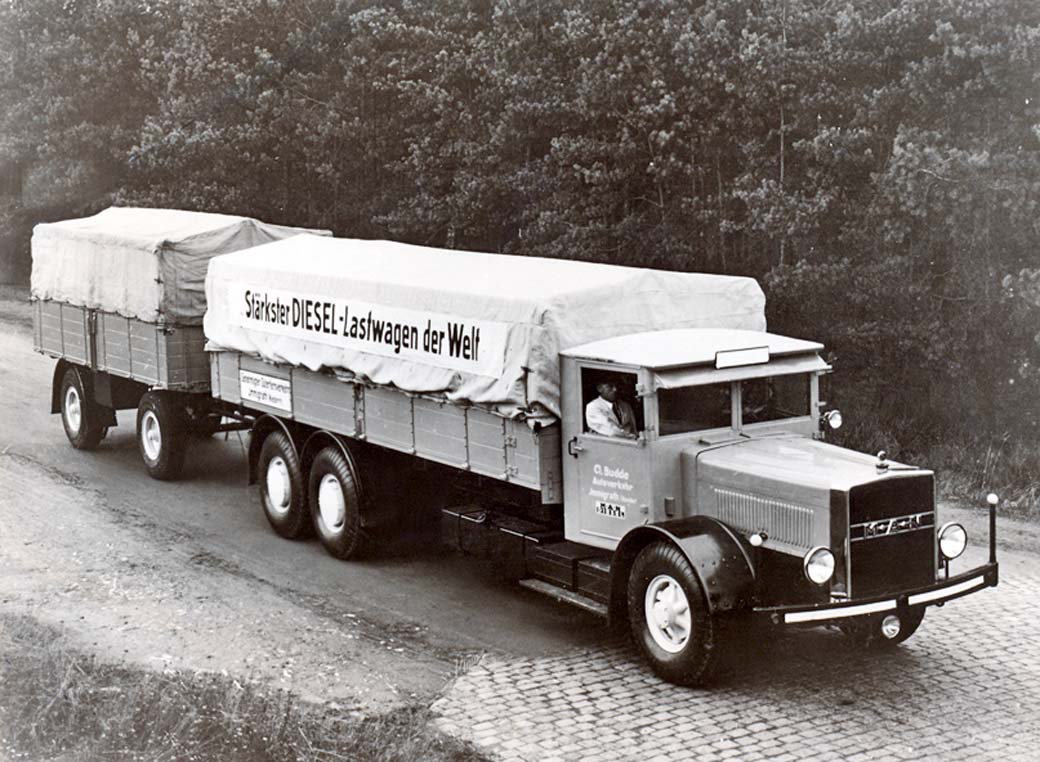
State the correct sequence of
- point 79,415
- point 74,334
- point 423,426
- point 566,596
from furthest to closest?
point 79,415 < point 74,334 < point 423,426 < point 566,596

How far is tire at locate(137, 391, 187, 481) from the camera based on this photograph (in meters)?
15.2

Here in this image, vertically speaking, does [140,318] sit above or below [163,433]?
above

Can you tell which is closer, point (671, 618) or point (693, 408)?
point (671, 618)

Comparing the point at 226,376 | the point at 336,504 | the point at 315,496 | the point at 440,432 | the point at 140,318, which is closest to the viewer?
the point at 440,432

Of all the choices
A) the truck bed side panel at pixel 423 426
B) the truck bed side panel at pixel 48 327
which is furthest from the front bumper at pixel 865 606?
the truck bed side panel at pixel 48 327

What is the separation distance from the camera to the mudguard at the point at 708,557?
8.81m

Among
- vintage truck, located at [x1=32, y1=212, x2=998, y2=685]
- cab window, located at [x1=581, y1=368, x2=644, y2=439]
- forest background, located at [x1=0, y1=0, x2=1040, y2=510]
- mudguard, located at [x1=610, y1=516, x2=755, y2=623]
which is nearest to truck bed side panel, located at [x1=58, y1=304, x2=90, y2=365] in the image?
vintage truck, located at [x1=32, y1=212, x2=998, y2=685]

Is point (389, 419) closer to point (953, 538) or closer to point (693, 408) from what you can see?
point (693, 408)

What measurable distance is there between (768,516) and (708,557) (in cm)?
55

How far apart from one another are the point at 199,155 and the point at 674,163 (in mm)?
11148

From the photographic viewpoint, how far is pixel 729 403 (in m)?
10.0

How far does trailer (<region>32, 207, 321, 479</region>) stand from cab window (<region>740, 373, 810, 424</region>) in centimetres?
675

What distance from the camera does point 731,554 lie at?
29.6ft

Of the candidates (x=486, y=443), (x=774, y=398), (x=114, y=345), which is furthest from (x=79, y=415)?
(x=774, y=398)
